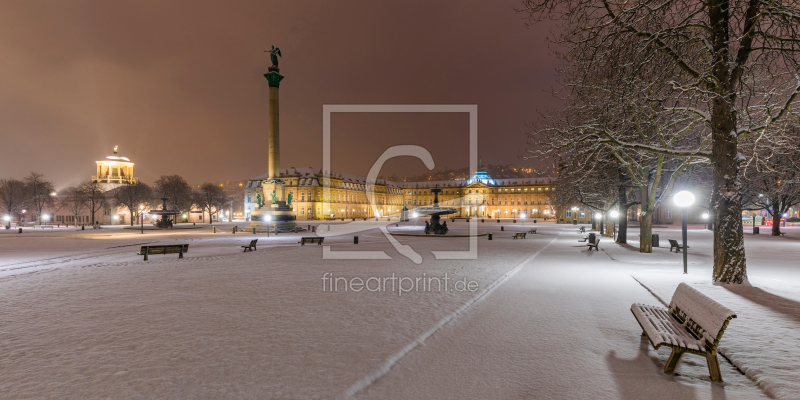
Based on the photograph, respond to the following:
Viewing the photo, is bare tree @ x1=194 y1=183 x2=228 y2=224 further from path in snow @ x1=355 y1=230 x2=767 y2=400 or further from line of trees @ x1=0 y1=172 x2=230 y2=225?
path in snow @ x1=355 y1=230 x2=767 y2=400

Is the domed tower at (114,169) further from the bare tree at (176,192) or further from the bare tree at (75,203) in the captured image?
the bare tree at (176,192)

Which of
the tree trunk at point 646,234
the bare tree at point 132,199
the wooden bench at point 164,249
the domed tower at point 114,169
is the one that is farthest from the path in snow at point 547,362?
the domed tower at point 114,169

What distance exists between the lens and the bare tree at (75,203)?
64.5 m

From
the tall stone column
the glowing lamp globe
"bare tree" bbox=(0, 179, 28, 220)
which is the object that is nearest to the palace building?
"bare tree" bbox=(0, 179, 28, 220)

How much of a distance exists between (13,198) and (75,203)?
7663 mm

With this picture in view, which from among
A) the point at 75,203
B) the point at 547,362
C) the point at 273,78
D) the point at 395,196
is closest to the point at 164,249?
the point at 547,362

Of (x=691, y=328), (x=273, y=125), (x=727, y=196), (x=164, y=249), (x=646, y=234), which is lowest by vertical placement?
(x=164, y=249)

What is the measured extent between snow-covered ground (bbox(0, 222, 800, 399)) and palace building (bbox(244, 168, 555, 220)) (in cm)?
9036

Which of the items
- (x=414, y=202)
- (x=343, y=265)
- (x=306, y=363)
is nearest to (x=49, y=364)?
(x=306, y=363)

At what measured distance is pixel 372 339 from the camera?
6.27 meters

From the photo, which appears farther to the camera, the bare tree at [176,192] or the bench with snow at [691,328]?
the bare tree at [176,192]

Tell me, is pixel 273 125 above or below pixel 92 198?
above

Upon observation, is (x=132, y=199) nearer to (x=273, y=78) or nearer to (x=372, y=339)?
(x=273, y=78)

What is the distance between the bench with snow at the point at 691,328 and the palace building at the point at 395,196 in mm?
99062
